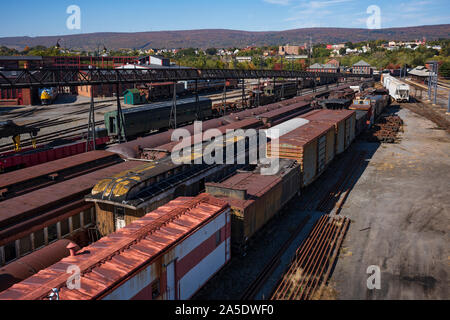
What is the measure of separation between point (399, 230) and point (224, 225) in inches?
440

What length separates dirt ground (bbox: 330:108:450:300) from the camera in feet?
49.6

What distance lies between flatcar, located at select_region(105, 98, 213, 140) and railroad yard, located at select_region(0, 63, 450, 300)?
372 inches

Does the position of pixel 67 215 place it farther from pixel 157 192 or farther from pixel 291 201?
pixel 291 201

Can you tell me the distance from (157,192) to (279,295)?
7.27m

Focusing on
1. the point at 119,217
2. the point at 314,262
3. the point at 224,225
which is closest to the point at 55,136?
the point at 119,217

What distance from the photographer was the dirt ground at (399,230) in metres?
15.1

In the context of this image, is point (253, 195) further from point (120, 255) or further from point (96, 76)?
point (96, 76)

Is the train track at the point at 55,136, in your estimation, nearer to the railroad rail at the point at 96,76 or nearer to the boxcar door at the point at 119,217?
the railroad rail at the point at 96,76

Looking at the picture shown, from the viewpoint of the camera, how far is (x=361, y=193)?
26188mm

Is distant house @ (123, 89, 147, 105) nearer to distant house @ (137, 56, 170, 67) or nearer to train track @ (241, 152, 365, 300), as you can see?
train track @ (241, 152, 365, 300)

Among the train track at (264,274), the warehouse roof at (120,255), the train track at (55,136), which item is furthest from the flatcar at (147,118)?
the warehouse roof at (120,255)

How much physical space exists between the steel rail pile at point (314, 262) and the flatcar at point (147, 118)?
22102 mm

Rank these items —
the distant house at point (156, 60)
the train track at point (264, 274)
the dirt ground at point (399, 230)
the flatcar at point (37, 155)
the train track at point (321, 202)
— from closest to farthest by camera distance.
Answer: the train track at point (264, 274) < the dirt ground at point (399, 230) < the train track at point (321, 202) < the flatcar at point (37, 155) < the distant house at point (156, 60)
